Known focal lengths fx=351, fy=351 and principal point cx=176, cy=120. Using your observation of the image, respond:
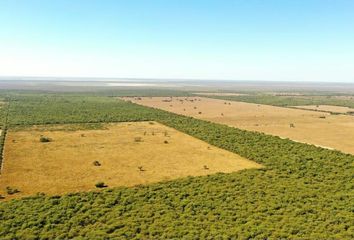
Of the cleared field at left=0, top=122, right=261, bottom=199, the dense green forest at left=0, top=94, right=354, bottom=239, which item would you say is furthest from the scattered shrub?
the dense green forest at left=0, top=94, right=354, bottom=239

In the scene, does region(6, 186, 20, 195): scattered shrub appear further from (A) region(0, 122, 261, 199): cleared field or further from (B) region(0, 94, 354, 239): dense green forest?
(B) region(0, 94, 354, 239): dense green forest

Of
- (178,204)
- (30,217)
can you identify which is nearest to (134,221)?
(178,204)

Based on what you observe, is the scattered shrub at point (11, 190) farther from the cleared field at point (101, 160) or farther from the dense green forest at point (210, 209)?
the dense green forest at point (210, 209)

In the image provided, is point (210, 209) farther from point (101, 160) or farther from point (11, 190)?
point (101, 160)

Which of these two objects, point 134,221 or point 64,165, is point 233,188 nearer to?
point 134,221

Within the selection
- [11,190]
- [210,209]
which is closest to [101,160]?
[11,190]

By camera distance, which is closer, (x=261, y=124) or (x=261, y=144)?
(x=261, y=144)
